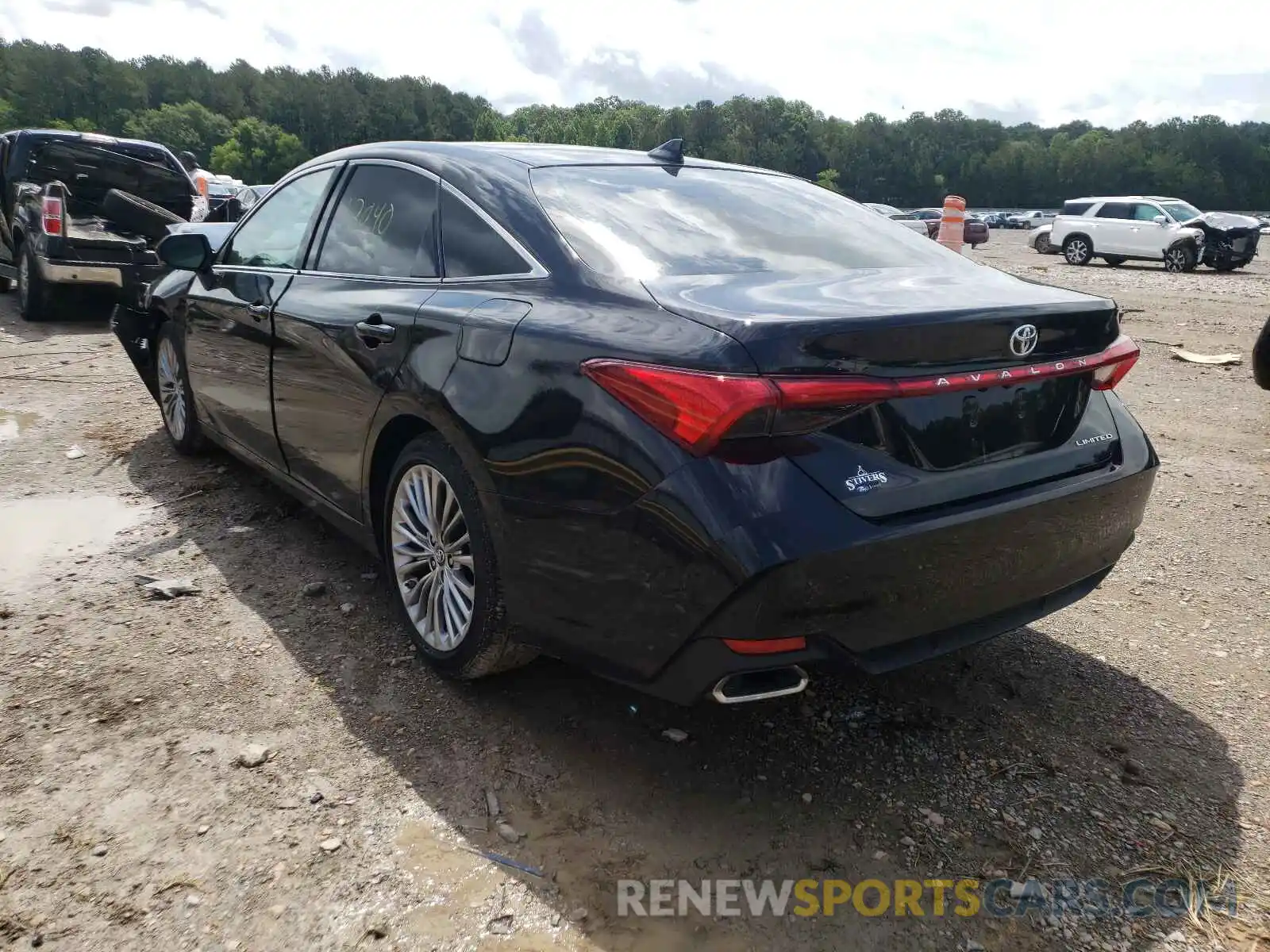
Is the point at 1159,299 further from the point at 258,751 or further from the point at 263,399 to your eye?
the point at 258,751

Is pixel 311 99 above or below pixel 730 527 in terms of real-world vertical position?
above

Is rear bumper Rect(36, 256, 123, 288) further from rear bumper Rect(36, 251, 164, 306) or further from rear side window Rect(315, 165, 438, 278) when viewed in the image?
rear side window Rect(315, 165, 438, 278)

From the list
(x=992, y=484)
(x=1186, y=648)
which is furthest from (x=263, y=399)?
(x=1186, y=648)

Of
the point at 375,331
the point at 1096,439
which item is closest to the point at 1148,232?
the point at 1096,439

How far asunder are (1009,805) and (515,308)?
1.80 meters

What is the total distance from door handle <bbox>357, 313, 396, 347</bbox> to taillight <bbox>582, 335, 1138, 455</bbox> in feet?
3.19

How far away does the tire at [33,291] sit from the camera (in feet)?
31.1

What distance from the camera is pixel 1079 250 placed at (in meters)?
23.5

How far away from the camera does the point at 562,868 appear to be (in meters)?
2.22

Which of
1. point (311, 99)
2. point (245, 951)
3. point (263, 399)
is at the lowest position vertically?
point (245, 951)

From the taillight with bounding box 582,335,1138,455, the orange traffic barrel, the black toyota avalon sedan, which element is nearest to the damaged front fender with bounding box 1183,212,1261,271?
the orange traffic barrel

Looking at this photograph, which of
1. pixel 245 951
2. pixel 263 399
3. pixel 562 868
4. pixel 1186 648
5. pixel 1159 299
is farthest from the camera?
pixel 1159 299

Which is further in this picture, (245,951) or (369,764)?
(369,764)

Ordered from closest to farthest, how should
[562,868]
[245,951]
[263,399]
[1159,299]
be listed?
[245,951]
[562,868]
[263,399]
[1159,299]
